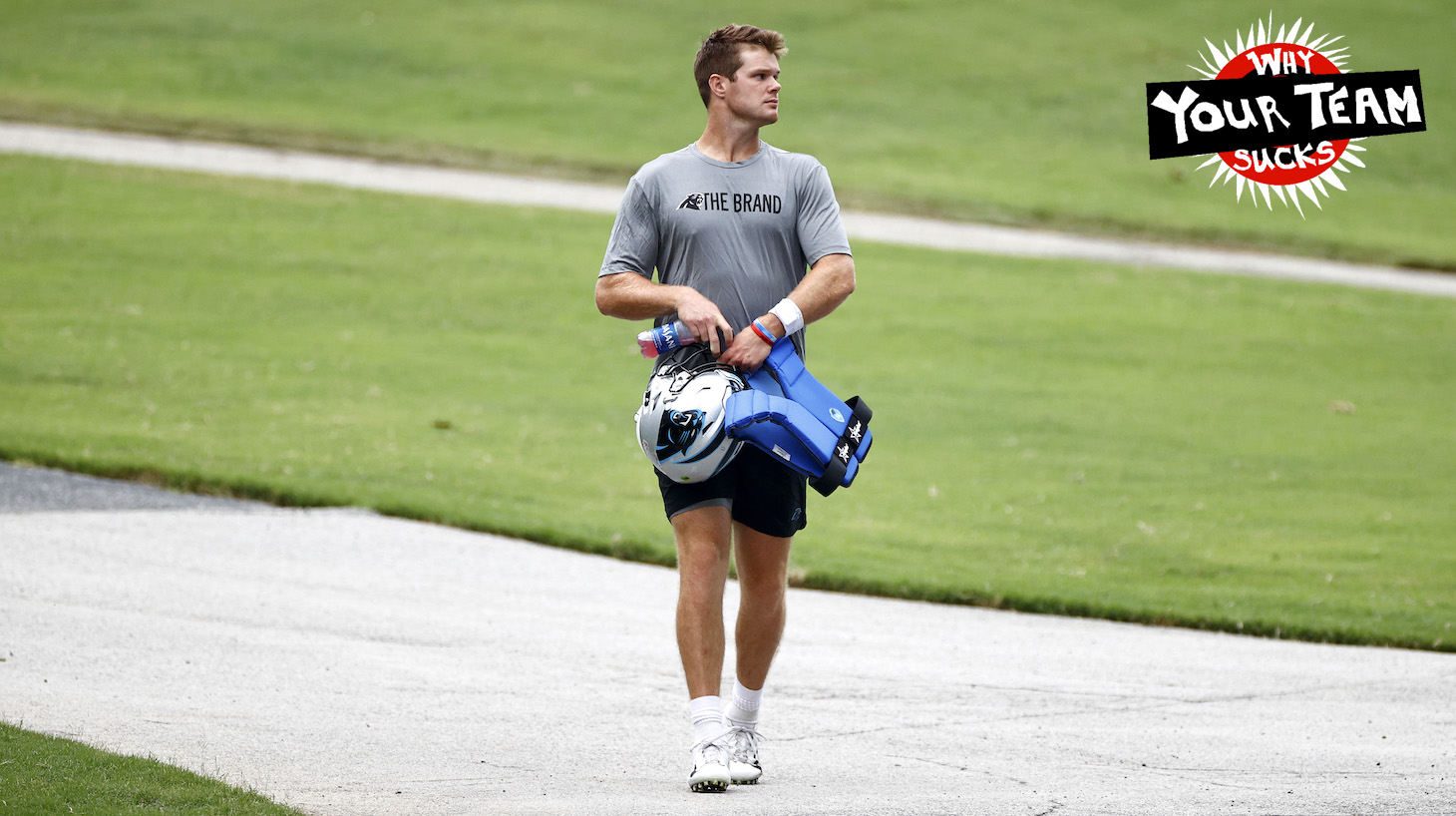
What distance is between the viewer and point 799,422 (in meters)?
4.68

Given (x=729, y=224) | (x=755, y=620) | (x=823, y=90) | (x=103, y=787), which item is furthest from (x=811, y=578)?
(x=823, y=90)

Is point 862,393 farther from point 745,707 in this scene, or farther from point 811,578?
point 745,707

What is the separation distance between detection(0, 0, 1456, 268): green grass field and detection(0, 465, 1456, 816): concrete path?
60.2 feet

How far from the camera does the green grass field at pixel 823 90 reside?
88.9 ft

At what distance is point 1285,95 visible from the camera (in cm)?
913

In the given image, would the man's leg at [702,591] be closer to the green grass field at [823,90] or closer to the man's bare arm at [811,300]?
the man's bare arm at [811,300]

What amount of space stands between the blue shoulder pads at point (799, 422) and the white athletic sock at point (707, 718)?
0.76m

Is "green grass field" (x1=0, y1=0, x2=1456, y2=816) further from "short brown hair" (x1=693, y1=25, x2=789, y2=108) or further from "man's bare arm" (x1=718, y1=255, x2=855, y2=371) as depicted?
"short brown hair" (x1=693, y1=25, x2=789, y2=108)

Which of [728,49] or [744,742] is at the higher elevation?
[728,49]

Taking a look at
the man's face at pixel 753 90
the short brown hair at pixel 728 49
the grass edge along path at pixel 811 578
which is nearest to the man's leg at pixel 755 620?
the man's face at pixel 753 90

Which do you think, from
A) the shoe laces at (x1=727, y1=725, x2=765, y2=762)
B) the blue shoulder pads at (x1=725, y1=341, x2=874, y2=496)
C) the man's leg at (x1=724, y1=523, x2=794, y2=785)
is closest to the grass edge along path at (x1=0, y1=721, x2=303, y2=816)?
the shoe laces at (x1=727, y1=725, x2=765, y2=762)

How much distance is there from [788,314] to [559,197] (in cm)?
2026

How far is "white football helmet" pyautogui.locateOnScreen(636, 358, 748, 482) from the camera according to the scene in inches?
183

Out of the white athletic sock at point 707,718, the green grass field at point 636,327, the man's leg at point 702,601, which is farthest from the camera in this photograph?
the green grass field at point 636,327
